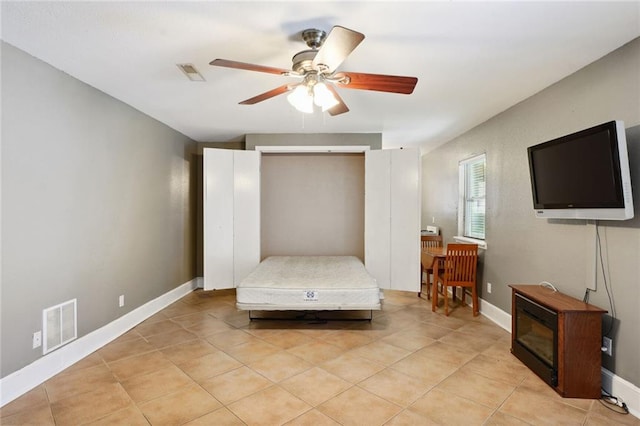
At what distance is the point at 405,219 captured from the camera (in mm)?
4672

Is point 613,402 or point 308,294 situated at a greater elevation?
point 308,294

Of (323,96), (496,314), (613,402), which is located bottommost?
(613,402)

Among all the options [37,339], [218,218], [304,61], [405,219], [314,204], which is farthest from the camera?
[314,204]

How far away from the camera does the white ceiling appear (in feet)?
6.34

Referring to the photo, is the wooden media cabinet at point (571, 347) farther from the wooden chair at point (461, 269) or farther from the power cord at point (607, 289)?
the wooden chair at point (461, 269)

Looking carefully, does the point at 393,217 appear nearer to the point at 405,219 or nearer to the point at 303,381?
the point at 405,219

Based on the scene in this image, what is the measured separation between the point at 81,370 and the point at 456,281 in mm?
4037

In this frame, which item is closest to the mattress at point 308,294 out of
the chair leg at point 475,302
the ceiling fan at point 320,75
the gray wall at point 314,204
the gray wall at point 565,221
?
the chair leg at point 475,302

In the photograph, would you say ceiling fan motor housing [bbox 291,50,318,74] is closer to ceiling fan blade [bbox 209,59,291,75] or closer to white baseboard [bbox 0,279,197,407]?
ceiling fan blade [bbox 209,59,291,75]

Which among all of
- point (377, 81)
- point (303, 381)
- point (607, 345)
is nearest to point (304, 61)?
point (377, 81)

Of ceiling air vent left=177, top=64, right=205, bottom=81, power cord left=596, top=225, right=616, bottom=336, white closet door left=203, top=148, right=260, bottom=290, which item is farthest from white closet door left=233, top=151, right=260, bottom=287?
power cord left=596, top=225, right=616, bottom=336

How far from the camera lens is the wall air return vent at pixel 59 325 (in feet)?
8.54

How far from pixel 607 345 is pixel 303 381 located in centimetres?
229

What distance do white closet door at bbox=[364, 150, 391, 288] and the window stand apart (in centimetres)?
124
